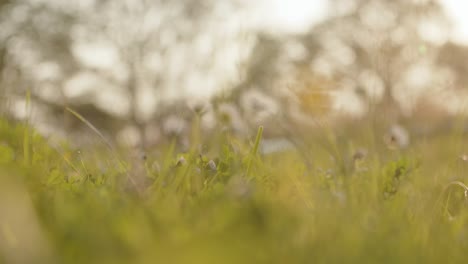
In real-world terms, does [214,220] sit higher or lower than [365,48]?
higher

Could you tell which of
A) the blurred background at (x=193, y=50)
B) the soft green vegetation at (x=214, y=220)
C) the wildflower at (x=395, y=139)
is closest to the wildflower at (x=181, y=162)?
the soft green vegetation at (x=214, y=220)

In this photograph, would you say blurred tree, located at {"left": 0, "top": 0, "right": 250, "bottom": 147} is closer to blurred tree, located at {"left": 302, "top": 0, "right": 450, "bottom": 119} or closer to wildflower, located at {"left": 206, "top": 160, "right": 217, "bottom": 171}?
blurred tree, located at {"left": 302, "top": 0, "right": 450, "bottom": 119}

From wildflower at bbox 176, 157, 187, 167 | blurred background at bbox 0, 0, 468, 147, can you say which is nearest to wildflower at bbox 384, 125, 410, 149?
wildflower at bbox 176, 157, 187, 167

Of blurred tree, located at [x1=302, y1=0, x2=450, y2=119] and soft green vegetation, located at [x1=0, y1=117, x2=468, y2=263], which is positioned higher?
soft green vegetation, located at [x1=0, y1=117, x2=468, y2=263]

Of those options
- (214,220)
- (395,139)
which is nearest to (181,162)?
(214,220)

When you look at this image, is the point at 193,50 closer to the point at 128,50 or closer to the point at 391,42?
the point at 128,50

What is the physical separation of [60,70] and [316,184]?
70.6 ft

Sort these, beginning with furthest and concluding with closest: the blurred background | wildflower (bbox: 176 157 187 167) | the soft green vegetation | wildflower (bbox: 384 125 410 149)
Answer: the blurred background, wildflower (bbox: 384 125 410 149), wildflower (bbox: 176 157 187 167), the soft green vegetation

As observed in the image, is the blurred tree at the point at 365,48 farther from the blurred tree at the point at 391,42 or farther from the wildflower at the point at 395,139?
the wildflower at the point at 395,139

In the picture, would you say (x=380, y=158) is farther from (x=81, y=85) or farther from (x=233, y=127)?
(x=81, y=85)

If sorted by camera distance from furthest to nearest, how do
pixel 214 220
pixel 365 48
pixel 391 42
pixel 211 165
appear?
pixel 365 48, pixel 391 42, pixel 211 165, pixel 214 220

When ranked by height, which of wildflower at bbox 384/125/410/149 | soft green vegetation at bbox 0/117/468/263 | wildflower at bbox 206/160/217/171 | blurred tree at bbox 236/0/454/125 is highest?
soft green vegetation at bbox 0/117/468/263

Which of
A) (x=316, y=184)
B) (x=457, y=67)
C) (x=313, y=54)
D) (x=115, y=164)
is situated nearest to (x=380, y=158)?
(x=316, y=184)

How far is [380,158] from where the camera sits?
8.84 ft
